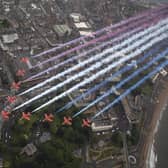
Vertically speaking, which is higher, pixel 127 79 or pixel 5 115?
pixel 5 115

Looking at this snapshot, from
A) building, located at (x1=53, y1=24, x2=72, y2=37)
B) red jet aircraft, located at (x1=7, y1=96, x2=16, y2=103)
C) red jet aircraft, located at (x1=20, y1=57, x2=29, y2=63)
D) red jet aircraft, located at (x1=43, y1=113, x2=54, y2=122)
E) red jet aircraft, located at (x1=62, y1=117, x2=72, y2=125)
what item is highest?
building, located at (x1=53, y1=24, x2=72, y2=37)

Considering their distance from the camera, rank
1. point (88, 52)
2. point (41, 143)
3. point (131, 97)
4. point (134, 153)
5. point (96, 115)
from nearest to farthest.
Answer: point (41, 143)
point (134, 153)
point (96, 115)
point (131, 97)
point (88, 52)

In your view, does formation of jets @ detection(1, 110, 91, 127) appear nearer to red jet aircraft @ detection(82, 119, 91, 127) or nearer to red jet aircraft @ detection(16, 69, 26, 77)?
red jet aircraft @ detection(82, 119, 91, 127)

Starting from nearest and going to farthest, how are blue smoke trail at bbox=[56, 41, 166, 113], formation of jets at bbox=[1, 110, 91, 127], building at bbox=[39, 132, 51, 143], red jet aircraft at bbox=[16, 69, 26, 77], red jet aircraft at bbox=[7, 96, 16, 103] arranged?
building at bbox=[39, 132, 51, 143]
formation of jets at bbox=[1, 110, 91, 127]
red jet aircraft at bbox=[7, 96, 16, 103]
blue smoke trail at bbox=[56, 41, 166, 113]
red jet aircraft at bbox=[16, 69, 26, 77]

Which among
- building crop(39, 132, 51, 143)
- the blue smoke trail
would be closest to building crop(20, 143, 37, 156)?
building crop(39, 132, 51, 143)

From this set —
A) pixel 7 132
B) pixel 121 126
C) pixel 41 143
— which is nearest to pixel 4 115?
pixel 7 132

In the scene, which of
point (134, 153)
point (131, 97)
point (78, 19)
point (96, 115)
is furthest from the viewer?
point (78, 19)

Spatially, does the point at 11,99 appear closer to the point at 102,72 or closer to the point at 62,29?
the point at 102,72

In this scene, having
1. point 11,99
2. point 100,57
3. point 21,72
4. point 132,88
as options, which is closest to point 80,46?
point 100,57

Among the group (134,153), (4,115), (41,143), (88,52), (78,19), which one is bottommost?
(134,153)

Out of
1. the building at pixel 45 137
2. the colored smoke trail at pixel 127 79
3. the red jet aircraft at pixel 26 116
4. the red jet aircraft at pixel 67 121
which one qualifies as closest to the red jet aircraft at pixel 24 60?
the red jet aircraft at pixel 26 116

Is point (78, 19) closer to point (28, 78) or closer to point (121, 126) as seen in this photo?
point (28, 78)
